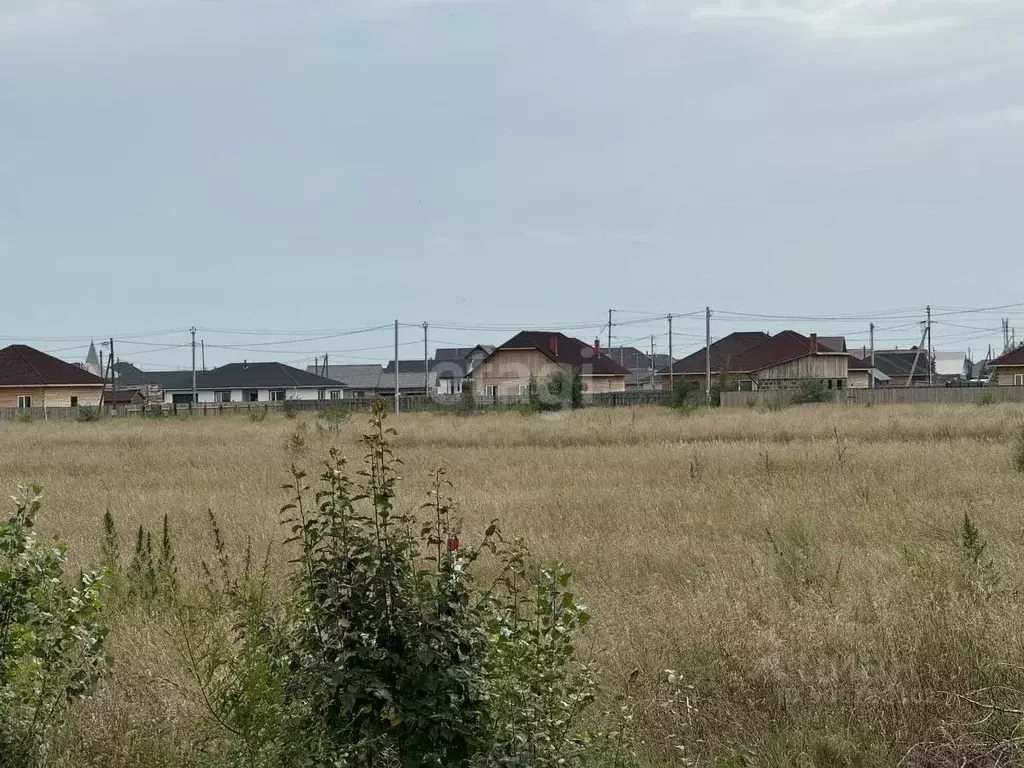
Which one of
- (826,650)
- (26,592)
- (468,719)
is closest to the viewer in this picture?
(468,719)

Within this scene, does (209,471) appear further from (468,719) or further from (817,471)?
(468,719)

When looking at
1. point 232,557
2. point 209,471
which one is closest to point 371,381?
point 209,471

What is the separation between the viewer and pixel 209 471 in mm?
19594

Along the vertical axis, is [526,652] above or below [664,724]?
above

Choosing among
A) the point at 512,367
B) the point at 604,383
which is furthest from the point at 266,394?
the point at 604,383

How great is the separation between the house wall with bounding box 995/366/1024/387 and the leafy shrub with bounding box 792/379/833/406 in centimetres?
2620

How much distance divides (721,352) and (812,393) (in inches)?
1522

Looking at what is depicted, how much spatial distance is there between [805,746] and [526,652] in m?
1.61

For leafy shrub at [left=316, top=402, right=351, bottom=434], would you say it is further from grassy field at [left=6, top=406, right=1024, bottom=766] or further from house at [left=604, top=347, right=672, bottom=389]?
house at [left=604, top=347, right=672, bottom=389]

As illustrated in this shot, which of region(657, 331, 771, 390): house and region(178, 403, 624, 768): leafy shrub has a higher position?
region(657, 331, 771, 390): house

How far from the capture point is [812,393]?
168 feet

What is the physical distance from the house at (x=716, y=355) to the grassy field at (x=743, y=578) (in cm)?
6354

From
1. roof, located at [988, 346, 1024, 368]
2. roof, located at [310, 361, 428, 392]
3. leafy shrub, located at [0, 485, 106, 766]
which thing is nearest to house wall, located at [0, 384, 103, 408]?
roof, located at [310, 361, 428, 392]

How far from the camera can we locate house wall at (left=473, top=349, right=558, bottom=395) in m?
80.6
